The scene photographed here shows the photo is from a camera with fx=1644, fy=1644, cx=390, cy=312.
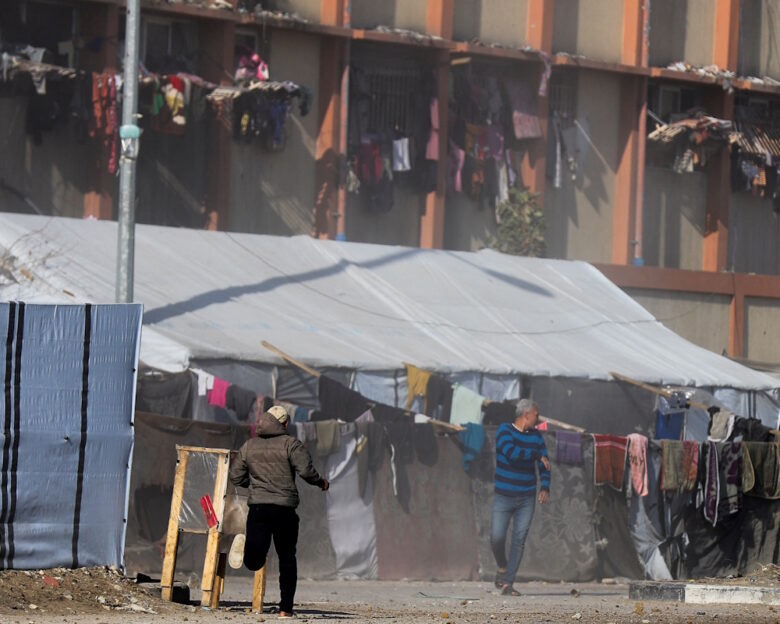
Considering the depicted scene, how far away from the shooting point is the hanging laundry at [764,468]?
62.3 feet

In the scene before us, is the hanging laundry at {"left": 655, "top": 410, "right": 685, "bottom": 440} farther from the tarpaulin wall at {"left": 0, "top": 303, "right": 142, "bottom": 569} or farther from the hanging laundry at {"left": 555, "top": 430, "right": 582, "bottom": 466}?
the tarpaulin wall at {"left": 0, "top": 303, "right": 142, "bottom": 569}

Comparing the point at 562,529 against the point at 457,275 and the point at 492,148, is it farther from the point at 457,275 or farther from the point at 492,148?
the point at 492,148

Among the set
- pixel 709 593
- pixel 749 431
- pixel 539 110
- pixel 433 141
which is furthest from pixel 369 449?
pixel 539 110

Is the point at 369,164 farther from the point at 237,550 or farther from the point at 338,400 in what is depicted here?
the point at 237,550

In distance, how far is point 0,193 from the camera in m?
23.6

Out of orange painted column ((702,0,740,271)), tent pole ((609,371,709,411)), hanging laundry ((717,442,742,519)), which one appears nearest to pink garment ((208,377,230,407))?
hanging laundry ((717,442,742,519))

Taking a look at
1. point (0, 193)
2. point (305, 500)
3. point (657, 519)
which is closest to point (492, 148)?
point (0, 193)

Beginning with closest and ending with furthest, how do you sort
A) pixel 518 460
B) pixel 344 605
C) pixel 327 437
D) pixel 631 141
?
1. pixel 344 605
2. pixel 518 460
3. pixel 327 437
4. pixel 631 141

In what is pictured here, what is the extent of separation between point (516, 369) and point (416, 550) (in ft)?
12.1

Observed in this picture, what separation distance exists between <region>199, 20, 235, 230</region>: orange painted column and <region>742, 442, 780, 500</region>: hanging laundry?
974 cm

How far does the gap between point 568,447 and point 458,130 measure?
10912 millimetres

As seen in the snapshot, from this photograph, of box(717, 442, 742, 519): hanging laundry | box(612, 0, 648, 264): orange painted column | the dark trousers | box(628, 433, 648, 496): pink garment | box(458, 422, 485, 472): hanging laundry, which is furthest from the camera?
box(612, 0, 648, 264): orange painted column

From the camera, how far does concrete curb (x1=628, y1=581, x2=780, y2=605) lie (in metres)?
15.1

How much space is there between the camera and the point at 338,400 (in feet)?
58.6
